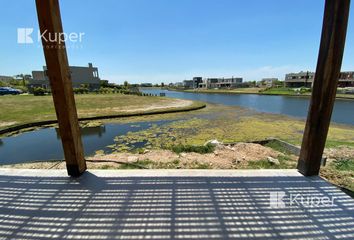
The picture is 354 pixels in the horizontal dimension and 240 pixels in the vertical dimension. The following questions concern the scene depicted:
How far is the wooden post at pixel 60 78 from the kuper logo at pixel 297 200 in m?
2.39

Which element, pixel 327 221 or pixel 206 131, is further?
pixel 206 131

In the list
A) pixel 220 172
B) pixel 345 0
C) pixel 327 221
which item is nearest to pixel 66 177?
pixel 220 172

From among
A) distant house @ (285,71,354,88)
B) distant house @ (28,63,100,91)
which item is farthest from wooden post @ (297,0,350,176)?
distant house @ (285,71,354,88)

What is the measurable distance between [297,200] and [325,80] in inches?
53.5

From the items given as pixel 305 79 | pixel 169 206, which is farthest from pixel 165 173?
pixel 305 79

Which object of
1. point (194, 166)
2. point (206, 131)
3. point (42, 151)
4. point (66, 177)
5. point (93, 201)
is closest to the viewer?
point (93, 201)

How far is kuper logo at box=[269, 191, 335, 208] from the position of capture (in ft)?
6.03

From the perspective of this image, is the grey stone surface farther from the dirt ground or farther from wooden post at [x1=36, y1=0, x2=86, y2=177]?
the dirt ground

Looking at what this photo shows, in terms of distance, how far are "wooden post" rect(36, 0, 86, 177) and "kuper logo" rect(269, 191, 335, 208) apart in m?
2.39

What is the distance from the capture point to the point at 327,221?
64.4 inches

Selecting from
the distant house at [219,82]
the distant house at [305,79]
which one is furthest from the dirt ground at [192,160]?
the distant house at [219,82]

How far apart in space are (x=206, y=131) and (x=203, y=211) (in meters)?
6.88

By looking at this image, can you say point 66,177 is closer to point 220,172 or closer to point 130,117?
point 220,172

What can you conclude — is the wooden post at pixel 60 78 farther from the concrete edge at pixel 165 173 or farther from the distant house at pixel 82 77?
the distant house at pixel 82 77
